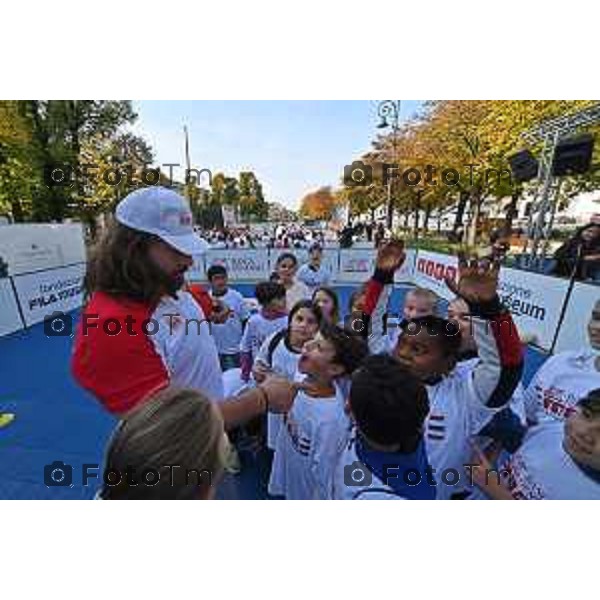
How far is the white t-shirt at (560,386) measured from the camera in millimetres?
2561

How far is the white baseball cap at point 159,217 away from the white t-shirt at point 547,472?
61.0 inches

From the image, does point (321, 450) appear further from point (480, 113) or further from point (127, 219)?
point (480, 113)

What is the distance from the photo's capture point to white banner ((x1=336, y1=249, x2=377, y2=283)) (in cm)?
1507

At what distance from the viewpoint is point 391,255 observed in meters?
2.56

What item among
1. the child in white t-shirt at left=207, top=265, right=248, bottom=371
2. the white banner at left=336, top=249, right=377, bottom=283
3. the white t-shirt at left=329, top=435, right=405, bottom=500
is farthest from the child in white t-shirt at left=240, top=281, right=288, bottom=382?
the white banner at left=336, top=249, right=377, bottom=283

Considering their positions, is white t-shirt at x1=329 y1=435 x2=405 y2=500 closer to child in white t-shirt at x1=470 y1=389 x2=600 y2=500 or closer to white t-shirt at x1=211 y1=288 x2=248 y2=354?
child in white t-shirt at x1=470 y1=389 x2=600 y2=500

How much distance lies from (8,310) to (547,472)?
8.57 metres

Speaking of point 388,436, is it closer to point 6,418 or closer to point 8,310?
point 6,418

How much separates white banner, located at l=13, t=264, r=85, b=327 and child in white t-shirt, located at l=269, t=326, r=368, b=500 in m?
6.31

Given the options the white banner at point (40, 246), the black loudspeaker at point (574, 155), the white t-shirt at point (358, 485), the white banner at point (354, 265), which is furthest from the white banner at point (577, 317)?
the white banner at point (40, 246)

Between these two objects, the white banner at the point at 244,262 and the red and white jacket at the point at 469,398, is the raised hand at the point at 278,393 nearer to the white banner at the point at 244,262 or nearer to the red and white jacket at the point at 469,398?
the red and white jacket at the point at 469,398

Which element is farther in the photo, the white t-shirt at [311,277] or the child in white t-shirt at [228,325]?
the white t-shirt at [311,277]

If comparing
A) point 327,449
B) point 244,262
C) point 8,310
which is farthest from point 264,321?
point 244,262

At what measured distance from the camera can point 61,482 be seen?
354 centimetres
